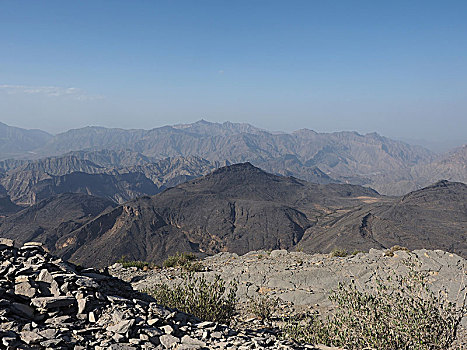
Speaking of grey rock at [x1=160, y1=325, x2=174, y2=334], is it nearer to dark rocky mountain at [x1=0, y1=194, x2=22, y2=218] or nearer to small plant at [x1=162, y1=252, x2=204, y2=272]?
small plant at [x1=162, y1=252, x2=204, y2=272]

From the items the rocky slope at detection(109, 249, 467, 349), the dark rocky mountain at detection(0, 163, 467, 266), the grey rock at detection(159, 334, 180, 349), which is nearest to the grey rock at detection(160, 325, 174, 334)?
the grey rock at detection(159, 334, 180, 349)

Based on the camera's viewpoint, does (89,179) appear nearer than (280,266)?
No

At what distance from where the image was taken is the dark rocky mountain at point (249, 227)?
→ 5684cm

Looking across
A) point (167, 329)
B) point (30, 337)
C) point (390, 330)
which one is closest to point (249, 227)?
point (390, 330)

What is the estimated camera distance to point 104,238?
7094 cm

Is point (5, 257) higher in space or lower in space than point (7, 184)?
higher

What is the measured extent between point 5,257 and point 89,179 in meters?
205

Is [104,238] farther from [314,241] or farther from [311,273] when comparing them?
[311,273]

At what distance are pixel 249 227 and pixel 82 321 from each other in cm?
7086

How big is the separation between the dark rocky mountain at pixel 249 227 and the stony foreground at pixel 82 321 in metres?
49.8

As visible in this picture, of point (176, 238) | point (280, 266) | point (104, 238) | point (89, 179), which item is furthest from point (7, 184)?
point (280, 266)

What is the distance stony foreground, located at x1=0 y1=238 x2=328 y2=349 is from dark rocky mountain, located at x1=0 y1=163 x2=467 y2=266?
163 feet

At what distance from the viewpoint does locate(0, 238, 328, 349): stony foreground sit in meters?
4.43

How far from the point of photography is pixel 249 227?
7475 cm
